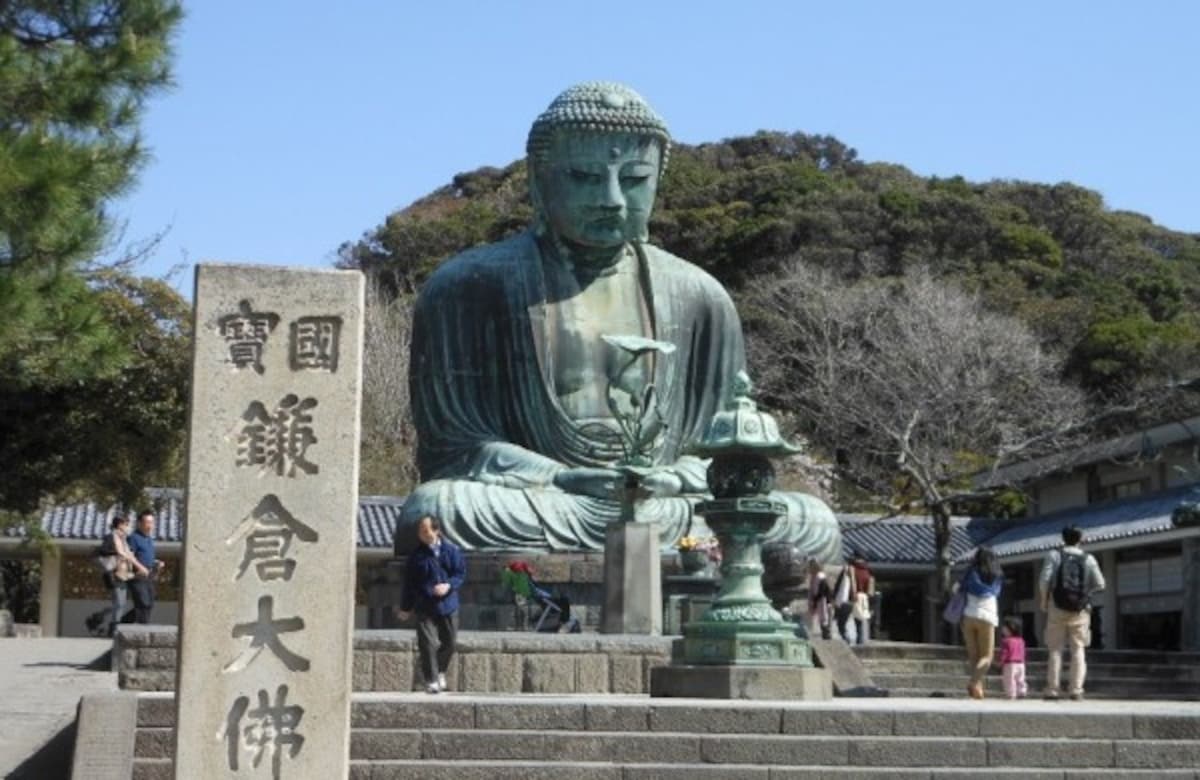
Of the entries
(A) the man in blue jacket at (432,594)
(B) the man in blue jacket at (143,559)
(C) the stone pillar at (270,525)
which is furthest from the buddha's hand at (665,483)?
(C) the stone pillar at (270,525)

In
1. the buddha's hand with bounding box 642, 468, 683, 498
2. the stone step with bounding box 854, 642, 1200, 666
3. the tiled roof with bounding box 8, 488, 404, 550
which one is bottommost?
the stone step with bounding box 854, 642, 1200, 666

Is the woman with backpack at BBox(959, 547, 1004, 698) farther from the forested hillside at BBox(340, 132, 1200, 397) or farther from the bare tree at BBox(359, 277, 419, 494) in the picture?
the forested hillside at BBox(340, 132, 1200, 397)

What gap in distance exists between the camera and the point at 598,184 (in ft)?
59.0

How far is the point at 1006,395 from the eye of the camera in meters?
33.1

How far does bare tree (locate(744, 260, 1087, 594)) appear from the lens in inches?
1234

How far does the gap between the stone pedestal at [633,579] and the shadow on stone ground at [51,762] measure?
5137mm

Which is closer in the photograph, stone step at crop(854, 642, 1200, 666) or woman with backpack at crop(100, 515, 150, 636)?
woman with backpack at crop(100, 515, 150, 636)

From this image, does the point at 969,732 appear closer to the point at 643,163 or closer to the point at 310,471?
the point at 310,471

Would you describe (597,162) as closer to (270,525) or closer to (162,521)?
(270,525)

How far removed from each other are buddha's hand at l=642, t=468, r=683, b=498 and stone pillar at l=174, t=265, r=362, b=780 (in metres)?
10.0

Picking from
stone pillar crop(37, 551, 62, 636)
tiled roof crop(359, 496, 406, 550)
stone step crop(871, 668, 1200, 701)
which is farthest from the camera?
tiled roof crop(359, 496, 406, 550)

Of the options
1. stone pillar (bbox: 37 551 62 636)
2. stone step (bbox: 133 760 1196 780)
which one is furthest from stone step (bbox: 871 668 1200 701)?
stone pillar (bbox: 37 551 62 636)

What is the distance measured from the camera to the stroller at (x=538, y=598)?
1563cm

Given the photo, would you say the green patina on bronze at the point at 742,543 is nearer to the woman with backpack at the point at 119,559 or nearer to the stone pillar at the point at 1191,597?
the woman with backpack at the point at 119,559
